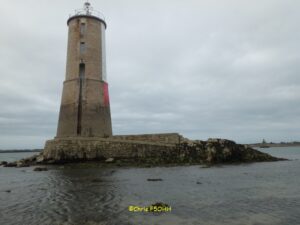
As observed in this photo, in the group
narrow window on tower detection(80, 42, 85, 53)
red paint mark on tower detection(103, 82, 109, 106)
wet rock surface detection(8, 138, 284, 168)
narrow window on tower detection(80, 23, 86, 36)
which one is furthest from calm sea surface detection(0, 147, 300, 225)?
narrow window on tower detection(80, 23, 86, 36)

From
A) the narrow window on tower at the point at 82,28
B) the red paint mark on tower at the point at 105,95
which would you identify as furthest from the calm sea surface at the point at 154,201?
the narrow window on tower at the point at 82,28

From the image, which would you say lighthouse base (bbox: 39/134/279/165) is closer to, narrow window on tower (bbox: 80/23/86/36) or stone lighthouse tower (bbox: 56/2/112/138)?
stone lighthouse tower (bbox: 56/2/112/138)

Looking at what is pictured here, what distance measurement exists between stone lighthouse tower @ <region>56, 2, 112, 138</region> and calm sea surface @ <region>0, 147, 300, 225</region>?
42.0 ft

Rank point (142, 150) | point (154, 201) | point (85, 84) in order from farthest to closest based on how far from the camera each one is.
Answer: point (85, 84) → point (142, 150) → point (154, 201)

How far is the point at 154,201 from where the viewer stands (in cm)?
1062

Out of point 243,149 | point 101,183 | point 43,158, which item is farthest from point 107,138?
point 243,149

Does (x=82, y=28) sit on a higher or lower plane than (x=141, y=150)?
higher

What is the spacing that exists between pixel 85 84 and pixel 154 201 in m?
21.0

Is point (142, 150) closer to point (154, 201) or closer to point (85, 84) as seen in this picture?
point (85, 84)

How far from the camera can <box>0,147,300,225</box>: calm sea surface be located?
327 inches

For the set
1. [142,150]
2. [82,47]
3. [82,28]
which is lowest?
[142,150]

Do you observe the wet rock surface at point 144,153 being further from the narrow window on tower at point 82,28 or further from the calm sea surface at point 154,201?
the narrow window on tower at point 82,28

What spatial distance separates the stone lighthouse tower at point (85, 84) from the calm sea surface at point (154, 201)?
12802 mm

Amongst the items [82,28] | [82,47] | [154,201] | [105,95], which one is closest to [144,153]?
[105,95]
